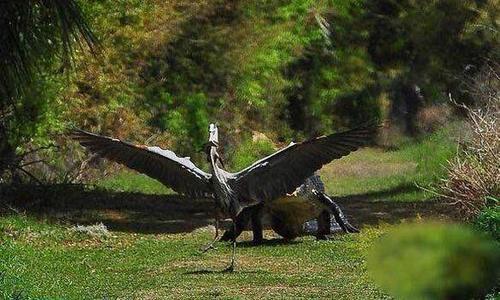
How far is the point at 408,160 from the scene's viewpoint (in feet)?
106

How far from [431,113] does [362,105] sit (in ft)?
12.8

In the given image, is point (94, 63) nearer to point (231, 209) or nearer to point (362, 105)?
point (231, 209)

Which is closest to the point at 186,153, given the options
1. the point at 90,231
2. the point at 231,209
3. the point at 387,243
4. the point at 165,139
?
the point at 165,139

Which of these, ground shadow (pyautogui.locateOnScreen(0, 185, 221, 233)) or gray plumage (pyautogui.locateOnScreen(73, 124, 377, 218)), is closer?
gray plumage (pyautogui.locateOnScreen(73, 124, 377, 218))

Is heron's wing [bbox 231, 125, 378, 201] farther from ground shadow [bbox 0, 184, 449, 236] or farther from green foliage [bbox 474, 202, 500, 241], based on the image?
green foliage [bbox 474, 202, 500, 241]

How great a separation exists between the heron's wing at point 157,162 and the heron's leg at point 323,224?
14.0 feet

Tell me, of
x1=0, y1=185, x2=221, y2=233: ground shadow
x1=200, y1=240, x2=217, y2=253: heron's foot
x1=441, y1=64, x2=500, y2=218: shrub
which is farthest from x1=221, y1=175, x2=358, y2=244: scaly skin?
x1=441, y1=64, x2=500, y2=218: shrub

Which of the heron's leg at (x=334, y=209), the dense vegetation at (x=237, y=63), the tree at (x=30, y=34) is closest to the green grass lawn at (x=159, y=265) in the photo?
the heron's leg at (x=334, y=209)

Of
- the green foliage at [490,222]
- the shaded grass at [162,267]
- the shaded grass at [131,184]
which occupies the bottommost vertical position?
the shaded grass at [131,184]

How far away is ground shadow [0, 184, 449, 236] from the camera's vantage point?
19.1 meters

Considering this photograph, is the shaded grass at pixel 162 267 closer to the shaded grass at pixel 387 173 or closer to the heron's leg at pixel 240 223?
the heron's leg at pixel 240 223

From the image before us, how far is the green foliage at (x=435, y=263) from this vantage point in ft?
10.1

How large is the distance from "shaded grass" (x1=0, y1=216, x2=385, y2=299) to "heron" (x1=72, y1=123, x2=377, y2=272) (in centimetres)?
91

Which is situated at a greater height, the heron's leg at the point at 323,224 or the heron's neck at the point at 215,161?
the heron's neck at the point at 215,161
